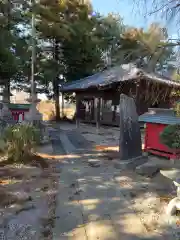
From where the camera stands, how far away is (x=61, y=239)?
282 centimetres

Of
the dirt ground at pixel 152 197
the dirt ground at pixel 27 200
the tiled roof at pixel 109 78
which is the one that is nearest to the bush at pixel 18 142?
A: the dirt ground at pixel 27 200

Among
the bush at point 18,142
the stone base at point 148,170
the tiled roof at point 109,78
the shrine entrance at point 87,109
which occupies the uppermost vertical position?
the tiled roof at point 109,78

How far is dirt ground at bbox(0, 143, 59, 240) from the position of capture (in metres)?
3.05

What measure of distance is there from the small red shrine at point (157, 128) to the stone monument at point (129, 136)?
53 centimetres

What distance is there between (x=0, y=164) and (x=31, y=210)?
99.7 inches

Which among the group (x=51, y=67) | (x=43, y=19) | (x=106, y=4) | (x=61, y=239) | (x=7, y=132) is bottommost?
(x=61, y=239)

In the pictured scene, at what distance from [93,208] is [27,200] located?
1.07 metres

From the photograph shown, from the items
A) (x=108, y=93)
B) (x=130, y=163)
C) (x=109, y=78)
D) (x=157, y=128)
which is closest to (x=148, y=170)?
(x=130, y=163)

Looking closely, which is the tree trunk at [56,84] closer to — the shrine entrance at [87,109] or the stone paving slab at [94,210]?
the shrine entrance at [87,109]

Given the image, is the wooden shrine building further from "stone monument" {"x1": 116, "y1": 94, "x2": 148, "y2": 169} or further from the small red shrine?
"stone monument" {"x1": 116, "y1": 94, "x2": 148, "y2": 169}

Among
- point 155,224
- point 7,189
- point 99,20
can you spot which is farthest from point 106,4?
point 99,20

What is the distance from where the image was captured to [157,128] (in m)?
6.64

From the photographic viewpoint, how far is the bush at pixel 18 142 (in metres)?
5.94

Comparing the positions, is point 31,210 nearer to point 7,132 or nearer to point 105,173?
point 105,173
